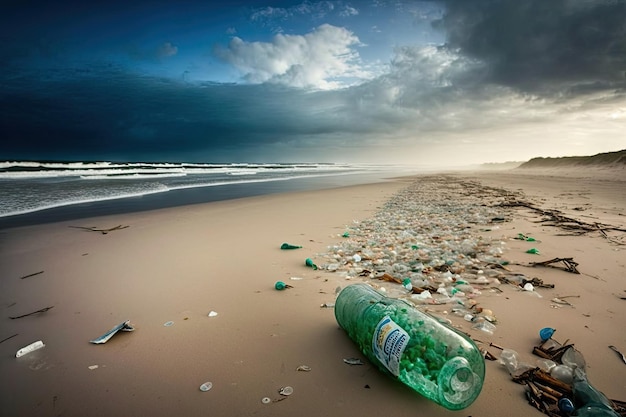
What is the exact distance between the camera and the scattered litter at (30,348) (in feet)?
6.06

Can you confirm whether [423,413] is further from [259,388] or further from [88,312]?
[88,312]

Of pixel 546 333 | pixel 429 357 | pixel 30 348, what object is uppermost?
pixel 429 357

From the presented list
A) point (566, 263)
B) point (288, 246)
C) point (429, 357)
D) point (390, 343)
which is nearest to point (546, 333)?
point (429, 357)

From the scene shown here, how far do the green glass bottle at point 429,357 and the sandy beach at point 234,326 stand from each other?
0.27ft

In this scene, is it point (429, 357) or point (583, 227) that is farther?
point (583, 227)

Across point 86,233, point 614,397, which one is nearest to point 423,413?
point 614,397

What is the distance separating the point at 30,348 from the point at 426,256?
3688mm

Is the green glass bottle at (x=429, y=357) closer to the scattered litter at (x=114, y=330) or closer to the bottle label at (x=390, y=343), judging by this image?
the bottle label at (x=390, y=343)

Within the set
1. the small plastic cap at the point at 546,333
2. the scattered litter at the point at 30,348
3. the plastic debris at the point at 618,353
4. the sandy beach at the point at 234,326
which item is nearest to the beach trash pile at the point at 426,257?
the sandy beach at the point at 234,326

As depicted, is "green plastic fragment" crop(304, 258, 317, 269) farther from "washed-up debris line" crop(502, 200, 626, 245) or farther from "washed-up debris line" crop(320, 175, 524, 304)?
"washed-up debris line" crop(502, 200, 626, 245)

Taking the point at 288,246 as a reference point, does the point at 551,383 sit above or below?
above

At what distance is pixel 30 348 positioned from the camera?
74.6 inches

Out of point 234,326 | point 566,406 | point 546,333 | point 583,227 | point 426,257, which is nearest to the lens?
point 566,406

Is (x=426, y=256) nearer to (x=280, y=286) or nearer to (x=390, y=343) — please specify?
(x=280, y=286)
